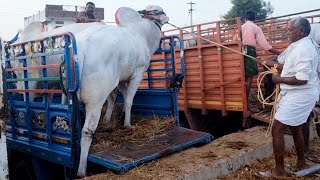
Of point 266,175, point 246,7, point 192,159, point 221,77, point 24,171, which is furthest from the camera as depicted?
point 246,7

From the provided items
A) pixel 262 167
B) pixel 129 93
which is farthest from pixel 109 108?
pixel 262 167

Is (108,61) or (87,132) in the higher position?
(108,61)

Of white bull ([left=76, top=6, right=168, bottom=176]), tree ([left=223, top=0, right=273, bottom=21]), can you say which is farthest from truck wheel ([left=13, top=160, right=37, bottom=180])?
tree ([left=223, top=0, right=273, bottom=21])

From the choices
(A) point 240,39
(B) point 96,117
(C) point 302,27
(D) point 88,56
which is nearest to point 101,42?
(D) point 88,56

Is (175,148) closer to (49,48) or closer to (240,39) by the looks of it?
(49,48)

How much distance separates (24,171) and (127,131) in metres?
1.58

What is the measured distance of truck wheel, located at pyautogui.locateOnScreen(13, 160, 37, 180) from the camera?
480 centimetres

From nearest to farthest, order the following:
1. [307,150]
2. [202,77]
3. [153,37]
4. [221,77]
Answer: [307,150], [153,37], [221,77], [202,77]

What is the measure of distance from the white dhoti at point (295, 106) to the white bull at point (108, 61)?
1.85 m

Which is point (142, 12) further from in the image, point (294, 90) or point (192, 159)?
point (294, 90)

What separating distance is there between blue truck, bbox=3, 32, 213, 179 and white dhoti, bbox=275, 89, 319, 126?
4.00 feet

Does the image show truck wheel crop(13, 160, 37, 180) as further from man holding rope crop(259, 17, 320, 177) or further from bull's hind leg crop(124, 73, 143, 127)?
man holding rope crop(259, 17, 320, 177)

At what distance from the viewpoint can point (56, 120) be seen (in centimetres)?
407

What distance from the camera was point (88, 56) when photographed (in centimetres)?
386
